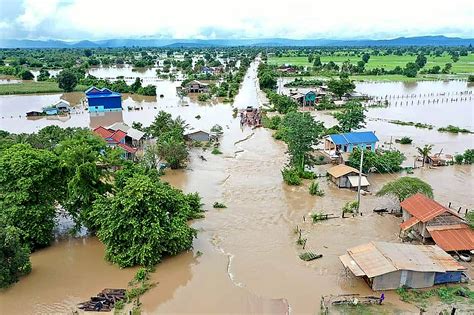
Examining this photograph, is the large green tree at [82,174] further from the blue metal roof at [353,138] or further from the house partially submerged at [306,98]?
the house partially submerged at [306,98]

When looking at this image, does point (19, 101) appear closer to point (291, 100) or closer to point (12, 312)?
point (291, 100)

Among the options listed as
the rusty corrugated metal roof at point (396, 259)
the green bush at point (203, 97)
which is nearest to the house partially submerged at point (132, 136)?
the rusty corrugated metal roof at point (396, 259)

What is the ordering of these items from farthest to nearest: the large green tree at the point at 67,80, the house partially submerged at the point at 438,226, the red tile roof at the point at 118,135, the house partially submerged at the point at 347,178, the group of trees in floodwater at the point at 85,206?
the large green tree at the point at 67,80, the red tile roof at the point at 118,135, the house partially submerged at the point at 347,178, the house partially submerged at the point at 438,226, the group of trees in floodwater at the point at 85,206

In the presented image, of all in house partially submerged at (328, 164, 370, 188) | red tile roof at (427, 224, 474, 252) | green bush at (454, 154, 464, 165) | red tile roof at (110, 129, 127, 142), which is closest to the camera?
red tile roof at (427, 224, 474, 252)

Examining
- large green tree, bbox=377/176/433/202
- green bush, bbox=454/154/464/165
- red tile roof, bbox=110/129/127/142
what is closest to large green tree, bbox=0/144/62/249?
red tile roof, bbox=110/129/127/142

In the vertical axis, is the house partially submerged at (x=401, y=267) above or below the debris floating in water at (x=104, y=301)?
above

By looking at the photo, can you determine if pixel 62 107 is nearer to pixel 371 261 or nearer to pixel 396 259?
pixel 371 261

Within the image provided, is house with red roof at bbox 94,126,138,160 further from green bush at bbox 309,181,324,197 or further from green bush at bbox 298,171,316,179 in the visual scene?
green bush at bbox 309,181,324,197
